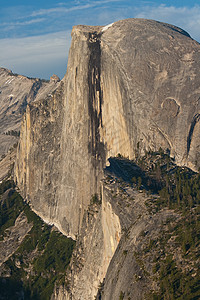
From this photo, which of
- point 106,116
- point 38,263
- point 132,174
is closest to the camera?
point 132,174

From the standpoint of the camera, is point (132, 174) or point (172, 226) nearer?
point (172, 226)

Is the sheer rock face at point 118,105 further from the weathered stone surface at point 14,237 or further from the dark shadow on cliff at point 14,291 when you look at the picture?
the dark shadow on cliff at point 14,291

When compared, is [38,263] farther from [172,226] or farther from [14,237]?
[172,226]

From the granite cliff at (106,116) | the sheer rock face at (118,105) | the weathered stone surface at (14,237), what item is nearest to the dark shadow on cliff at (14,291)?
the weathered stone surface at (14,237)

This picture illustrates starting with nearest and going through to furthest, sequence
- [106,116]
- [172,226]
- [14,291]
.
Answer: [172,226], [106,116], [14,291]

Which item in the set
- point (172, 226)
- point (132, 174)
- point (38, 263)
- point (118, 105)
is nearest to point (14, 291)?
point (38, 263)

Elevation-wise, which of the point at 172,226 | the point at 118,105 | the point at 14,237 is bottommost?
the point at 172,226

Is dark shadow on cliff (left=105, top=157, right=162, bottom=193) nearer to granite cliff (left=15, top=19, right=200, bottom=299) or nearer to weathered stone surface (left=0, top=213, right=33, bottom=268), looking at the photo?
granite cliff (left=15, top=19, right=200, bottom=299)
